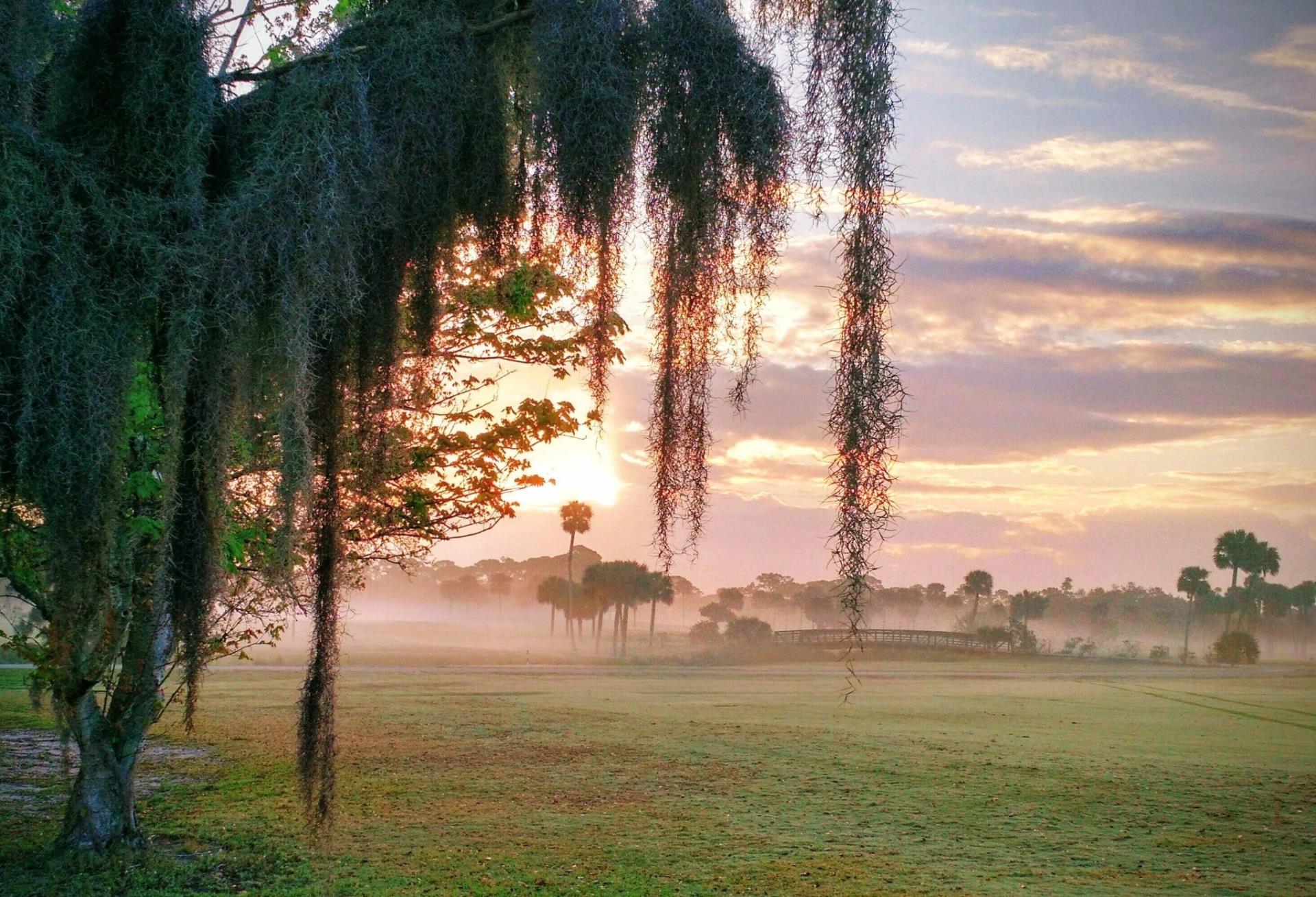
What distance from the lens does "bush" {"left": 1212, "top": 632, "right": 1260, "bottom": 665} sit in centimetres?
7050

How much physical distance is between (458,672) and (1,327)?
39.8 metres

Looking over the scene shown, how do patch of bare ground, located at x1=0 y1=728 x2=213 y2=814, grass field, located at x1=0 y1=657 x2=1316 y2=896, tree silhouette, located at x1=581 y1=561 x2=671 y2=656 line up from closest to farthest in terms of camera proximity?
grass field, located at x1=0 y1=657 x2=1316 y2=896, patch of bare ground, located at x1=0 y1=728 x2=213 y2=814, tree silhouette, located at x1=581 y1=561 x2=671 y2=656

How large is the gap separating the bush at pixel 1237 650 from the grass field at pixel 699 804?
2075 inches

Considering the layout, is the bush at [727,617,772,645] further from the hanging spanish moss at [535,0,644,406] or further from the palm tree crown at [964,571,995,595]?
the hanging spanish moss at [535,0,644,406]

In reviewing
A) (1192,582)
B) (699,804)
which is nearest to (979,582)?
(1192,582)

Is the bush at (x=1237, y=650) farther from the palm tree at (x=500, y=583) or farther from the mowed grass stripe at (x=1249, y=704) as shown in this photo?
the palm tree at (x=500, y=583)

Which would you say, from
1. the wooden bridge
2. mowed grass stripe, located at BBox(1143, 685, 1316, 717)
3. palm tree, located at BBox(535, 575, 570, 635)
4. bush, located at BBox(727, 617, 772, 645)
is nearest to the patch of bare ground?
mowed grass stripe, located at BBox(1143, 685, 1316, 717)

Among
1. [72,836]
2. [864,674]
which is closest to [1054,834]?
[72,836]

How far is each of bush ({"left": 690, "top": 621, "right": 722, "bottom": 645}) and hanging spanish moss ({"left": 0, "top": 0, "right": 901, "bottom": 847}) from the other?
101499 millimetres

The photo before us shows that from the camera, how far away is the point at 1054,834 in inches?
441

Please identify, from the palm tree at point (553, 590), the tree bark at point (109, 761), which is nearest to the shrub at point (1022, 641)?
the palm tree at point (553, 590)

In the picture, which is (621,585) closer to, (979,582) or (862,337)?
(979,582)

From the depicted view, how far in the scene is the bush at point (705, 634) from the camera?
107m

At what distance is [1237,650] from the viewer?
71.1m
